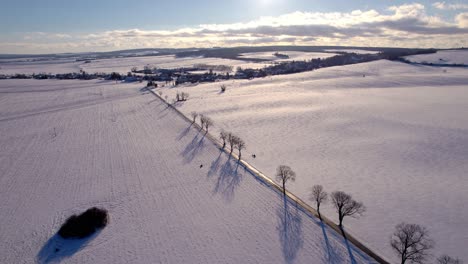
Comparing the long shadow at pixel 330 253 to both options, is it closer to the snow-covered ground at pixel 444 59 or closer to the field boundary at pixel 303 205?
the field boundary at pixel 303 205

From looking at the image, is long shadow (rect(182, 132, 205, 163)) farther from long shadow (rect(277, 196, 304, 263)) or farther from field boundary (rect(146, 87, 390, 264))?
long shadow (rect(277, 196, 304, 263))

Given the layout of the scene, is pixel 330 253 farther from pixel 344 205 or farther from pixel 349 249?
pixel 344 205

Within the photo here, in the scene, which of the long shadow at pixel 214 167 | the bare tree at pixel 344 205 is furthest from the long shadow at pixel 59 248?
the bare tree at pixel 344 205

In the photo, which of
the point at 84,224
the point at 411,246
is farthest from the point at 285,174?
the point at 84,224

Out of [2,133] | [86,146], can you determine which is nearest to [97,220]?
[86,146]

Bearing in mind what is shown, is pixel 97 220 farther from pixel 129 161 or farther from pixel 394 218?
pixel 394 218

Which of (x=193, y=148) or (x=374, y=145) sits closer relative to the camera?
(x=374, y=145)

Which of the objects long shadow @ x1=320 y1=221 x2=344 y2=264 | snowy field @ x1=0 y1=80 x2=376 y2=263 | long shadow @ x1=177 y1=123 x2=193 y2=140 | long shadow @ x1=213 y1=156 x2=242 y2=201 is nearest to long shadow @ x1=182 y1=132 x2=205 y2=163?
snowy field @ x1=0 y1=80 x2=376 y2=263
